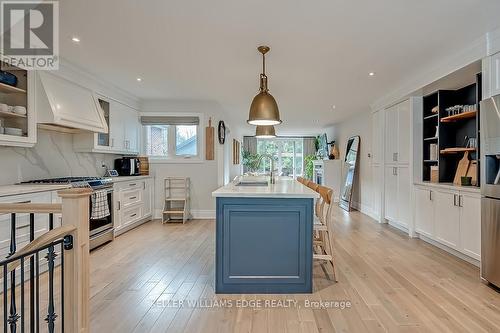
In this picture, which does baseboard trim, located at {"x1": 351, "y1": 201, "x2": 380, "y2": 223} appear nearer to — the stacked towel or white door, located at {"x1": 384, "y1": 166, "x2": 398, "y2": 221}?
white door, located at {"x1": 384, "y1": 166, "x2": 398, "y2": 221}

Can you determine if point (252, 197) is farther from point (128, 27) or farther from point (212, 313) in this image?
point (128, 27)

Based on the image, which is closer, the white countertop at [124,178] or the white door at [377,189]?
the white countertop at [124,178]

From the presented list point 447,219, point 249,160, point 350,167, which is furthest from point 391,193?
point 249,160

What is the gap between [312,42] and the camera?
290 centimetres

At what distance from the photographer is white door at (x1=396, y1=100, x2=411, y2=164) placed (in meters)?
4.57

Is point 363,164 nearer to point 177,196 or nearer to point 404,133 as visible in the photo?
point 404,133

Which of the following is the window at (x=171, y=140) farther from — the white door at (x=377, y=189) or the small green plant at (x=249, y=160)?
the small green plant at (x=249, y=160)

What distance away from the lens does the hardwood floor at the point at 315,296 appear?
2055 millimetres

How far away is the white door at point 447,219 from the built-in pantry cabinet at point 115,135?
4.80 metres

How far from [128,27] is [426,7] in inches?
99.5

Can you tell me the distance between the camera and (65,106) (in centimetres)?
341

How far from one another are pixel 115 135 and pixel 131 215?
1.37 m

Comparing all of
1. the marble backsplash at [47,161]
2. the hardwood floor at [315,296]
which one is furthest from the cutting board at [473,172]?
the marble backsplash at [47,161]

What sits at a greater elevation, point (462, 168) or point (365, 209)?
point (462, 168)
